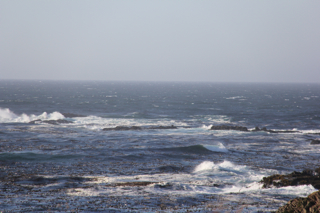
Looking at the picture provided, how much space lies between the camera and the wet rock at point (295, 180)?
24328 millimetres

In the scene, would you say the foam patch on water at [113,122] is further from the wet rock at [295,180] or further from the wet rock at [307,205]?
the wet rock at [307,205]

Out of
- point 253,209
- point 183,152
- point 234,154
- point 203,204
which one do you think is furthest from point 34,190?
point 234,154

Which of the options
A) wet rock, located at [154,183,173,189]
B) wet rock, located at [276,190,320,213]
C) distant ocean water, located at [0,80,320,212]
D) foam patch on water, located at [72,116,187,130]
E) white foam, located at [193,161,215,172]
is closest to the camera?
wet rock, located at [276,190,320,213]

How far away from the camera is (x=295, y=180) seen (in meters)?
24.8

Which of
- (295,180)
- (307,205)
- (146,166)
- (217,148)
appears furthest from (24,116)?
(307,205)

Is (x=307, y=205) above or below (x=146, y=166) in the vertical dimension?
above

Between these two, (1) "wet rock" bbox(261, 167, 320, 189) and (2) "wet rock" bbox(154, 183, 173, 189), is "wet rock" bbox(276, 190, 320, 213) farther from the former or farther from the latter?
(2) "wet rock" bbox(154, 183, 173, 189)

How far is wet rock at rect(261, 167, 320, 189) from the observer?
24328 millimetres

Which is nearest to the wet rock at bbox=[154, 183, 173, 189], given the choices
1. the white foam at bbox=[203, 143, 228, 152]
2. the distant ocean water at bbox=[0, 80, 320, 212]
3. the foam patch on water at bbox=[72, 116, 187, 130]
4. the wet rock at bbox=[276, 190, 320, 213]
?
the distant ocean water at bbox=[0, 80, 320, 212]

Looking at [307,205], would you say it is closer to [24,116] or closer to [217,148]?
[217,148]

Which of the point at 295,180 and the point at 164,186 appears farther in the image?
the point at 295,180

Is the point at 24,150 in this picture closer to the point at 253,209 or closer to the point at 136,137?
the point at 136,137

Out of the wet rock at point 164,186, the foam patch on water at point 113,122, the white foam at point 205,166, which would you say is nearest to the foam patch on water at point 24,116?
the foam patch on water at point 113,122

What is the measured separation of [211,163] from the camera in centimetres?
3353
